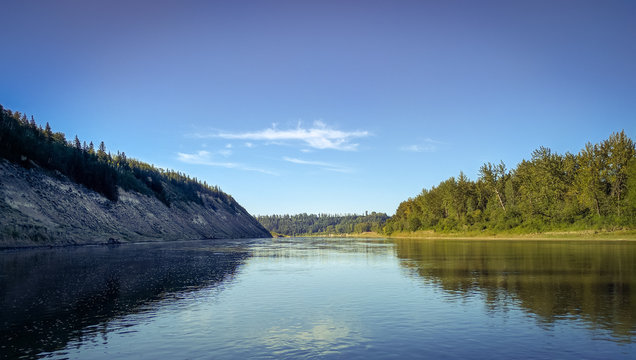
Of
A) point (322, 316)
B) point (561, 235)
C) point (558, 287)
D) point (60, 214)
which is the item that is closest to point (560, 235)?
point (561, 235)

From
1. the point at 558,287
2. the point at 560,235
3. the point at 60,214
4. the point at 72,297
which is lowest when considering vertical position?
the point at 560,235

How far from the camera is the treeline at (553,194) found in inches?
4102

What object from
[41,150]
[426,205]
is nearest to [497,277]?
[41,150]

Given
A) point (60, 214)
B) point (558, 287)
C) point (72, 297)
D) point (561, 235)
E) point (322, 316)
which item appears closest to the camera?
point (322, 316)

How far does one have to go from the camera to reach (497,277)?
35.5 meters

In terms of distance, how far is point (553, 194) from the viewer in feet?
404

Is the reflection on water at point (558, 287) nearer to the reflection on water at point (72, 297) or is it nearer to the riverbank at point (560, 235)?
the reflection on water at point (72, 297)

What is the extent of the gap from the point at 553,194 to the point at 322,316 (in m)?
124

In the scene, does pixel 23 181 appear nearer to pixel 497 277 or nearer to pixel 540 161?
pixel 497 277

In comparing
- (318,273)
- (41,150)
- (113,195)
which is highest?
(41,150)

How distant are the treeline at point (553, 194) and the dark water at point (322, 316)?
8230 centimetres

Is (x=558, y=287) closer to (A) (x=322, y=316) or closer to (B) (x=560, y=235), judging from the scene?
(A) (x=322, y=316)

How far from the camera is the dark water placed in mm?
15484

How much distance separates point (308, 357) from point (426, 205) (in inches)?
7597
